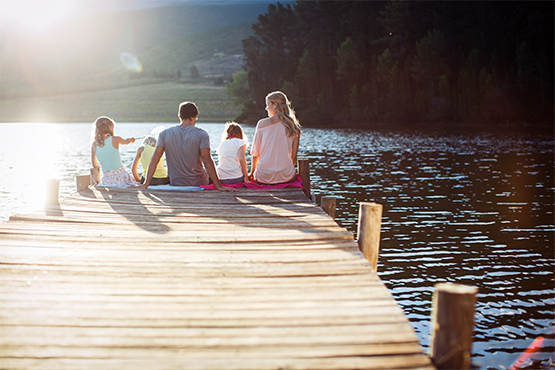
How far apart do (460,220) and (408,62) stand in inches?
2221

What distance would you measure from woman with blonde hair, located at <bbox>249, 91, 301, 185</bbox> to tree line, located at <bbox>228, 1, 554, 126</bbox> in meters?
52.4

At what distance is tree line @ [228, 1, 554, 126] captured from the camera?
5525 centimetres

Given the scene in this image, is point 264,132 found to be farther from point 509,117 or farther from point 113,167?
point 509,117

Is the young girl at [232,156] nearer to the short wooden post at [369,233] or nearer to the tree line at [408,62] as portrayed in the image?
the short wooden post at [369,233]

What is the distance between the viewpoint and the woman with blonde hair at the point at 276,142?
25.5 ft

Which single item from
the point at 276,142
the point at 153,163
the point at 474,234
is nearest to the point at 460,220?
the point at 474,234

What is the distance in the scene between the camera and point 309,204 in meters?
7.05

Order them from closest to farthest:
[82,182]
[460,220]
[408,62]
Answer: [82,182]
[460,220]
[408,62]

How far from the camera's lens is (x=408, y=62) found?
64500mm

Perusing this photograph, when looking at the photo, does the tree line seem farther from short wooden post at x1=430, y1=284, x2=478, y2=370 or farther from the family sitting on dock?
short wooden post at x1=430, y1=284, x2=478, y2=370

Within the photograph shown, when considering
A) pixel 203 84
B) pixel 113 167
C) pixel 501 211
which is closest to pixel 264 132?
pixel 113 167

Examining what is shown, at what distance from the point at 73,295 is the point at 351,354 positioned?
2.10 m

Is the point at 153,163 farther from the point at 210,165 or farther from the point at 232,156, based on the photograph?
the point at 232,156

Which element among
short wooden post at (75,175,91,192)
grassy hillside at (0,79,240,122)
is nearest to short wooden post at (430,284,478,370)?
short wooden post at (75,175,91,192)
